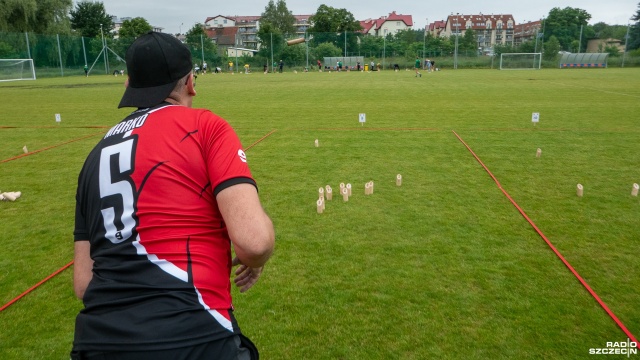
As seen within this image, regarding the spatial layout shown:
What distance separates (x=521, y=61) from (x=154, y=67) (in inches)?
2497

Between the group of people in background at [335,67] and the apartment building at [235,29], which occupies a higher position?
the apartment building at [235,29]

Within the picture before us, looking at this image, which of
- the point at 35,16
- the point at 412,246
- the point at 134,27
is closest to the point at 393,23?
the point at 134,27

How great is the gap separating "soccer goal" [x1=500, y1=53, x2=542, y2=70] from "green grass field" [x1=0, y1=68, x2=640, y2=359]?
163 feet

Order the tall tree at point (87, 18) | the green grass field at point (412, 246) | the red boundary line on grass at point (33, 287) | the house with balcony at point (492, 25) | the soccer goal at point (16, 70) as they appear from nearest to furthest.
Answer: the green grass field at point (412, 246), the red boundary line on grass at point (33, 287), the soccer goal at point (16, 70), the tall tree at point (87, 18), the house with balcony at point (492, 25)

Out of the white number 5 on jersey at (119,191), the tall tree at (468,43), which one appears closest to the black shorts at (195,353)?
the white number 5 on jersey at (119,191)

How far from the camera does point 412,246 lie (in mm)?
5617

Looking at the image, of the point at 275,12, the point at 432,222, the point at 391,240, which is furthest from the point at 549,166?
the point at 275,12

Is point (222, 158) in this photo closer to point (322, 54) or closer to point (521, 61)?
point (322, 54)

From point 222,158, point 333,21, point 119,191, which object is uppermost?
point 333,21

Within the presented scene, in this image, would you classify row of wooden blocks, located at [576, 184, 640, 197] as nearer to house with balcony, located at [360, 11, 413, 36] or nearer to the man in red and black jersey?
the man in red and black jersey

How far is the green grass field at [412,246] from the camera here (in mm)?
3918

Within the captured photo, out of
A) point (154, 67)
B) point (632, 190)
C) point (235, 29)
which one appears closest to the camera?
point (154, 67)

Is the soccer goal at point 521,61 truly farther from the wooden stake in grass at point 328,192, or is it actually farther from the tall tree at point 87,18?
the tall tree at point 87,18

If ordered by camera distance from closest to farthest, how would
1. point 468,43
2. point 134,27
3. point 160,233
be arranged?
point 160,233 → point 468,43 → point 134,27
